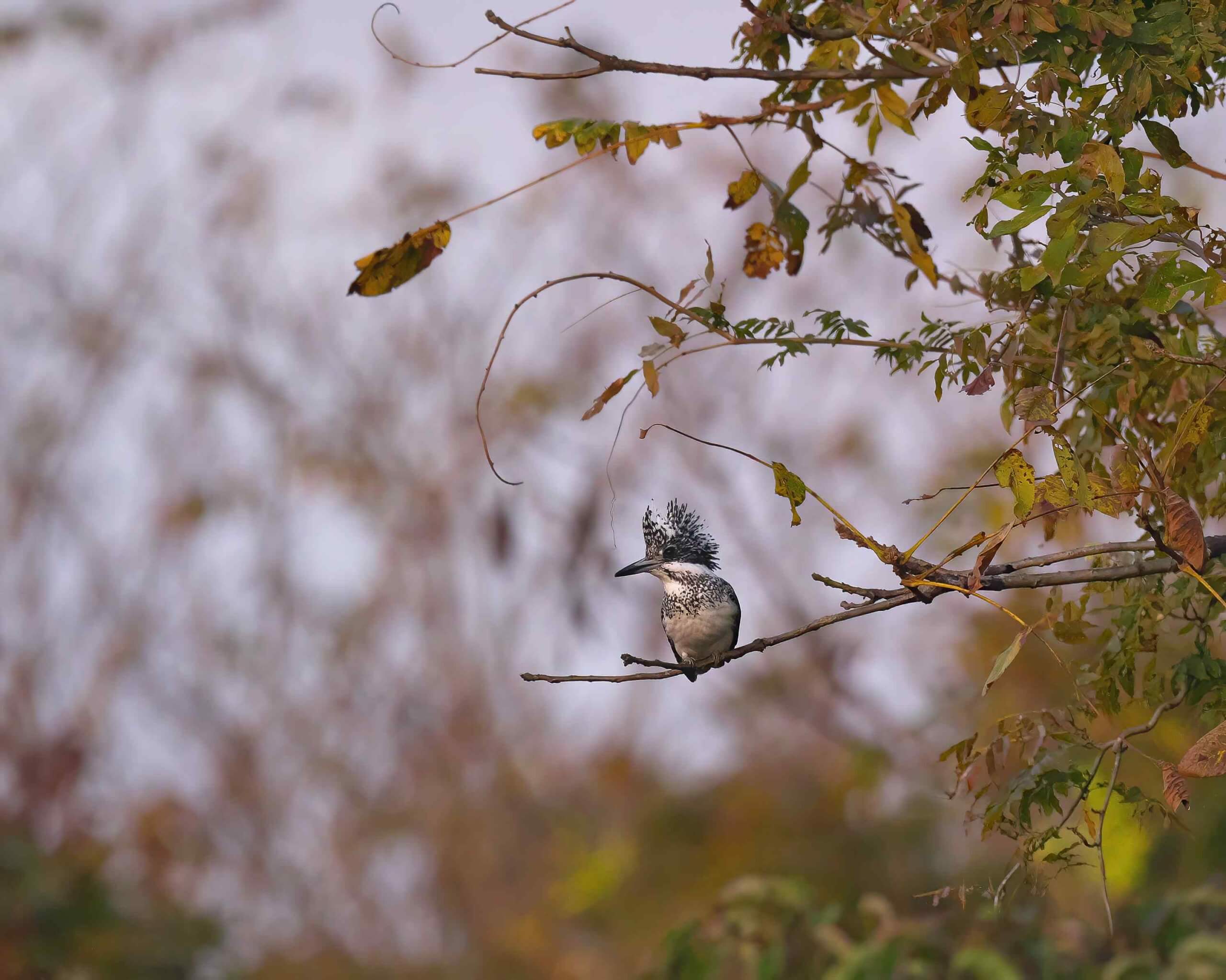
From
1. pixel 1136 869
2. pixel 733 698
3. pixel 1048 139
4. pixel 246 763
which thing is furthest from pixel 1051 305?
pixel 246 763

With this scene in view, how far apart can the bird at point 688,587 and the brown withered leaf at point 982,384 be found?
1.03 meters

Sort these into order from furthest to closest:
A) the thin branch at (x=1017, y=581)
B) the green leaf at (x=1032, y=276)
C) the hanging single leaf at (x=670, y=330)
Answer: the hanging single leaf at (x=670, y=330)
the thin branch at (x=1017, y=581)
the green leaf at (x=1032, y=276)

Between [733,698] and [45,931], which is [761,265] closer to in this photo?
[45,931]

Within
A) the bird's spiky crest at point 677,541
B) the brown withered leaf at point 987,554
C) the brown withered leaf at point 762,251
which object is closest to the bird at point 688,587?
the bird's spiky crest at point 677,541

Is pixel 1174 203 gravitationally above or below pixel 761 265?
below

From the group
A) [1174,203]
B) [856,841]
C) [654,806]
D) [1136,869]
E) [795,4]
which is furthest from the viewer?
[654,806]

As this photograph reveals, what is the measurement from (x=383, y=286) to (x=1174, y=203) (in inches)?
39.5

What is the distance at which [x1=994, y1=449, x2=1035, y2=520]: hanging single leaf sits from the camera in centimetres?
136

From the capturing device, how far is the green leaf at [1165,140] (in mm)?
1529

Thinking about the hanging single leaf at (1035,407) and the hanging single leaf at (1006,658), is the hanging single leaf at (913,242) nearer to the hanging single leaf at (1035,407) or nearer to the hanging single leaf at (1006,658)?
the hanging single leaf at (1035,407)

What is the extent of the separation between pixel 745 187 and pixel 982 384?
576 mm

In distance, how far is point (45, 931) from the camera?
5.78 metres

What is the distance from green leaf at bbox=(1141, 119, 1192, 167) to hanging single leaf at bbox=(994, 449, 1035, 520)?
458 mm

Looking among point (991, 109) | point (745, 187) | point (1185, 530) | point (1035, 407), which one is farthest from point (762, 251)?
point (1185, 530)
